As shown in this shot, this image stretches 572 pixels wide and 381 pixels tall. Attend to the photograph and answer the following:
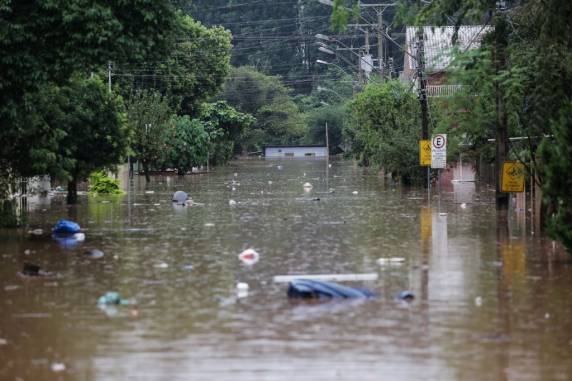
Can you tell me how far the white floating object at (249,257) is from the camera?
1942cm

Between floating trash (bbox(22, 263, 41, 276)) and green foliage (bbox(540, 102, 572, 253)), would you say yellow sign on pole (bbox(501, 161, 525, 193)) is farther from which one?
floating trash (bbox(22, 263, 41, 276))

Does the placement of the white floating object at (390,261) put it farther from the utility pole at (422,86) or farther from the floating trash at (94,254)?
the utility pole at (422,86)

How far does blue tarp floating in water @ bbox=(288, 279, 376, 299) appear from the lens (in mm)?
14969

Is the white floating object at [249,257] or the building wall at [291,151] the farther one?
the building wall at [291,151]

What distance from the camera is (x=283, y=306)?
1428 centimetres

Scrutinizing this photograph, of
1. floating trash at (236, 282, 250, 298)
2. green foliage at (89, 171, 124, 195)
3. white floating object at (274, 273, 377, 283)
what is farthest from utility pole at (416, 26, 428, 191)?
floating trash at (236, 282, 250, 298)

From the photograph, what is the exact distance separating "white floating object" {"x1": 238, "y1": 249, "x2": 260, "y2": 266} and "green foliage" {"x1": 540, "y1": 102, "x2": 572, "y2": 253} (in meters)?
5.00

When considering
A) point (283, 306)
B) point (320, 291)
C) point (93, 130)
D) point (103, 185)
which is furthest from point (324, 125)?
point (283, 306)

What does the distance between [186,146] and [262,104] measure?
54.9 metres

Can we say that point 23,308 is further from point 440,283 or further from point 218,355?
point 440,283

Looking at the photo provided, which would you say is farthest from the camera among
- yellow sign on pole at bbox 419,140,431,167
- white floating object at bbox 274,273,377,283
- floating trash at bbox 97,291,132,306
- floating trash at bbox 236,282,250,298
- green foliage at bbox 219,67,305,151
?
green foliage at bbox 219,67,305,151

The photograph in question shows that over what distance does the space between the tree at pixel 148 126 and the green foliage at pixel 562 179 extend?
47109 mm

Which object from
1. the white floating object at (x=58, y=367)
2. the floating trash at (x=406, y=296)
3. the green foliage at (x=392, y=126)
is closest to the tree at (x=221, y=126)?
the green foliage at (x=392, y=126)

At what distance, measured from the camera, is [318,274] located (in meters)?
17.3
